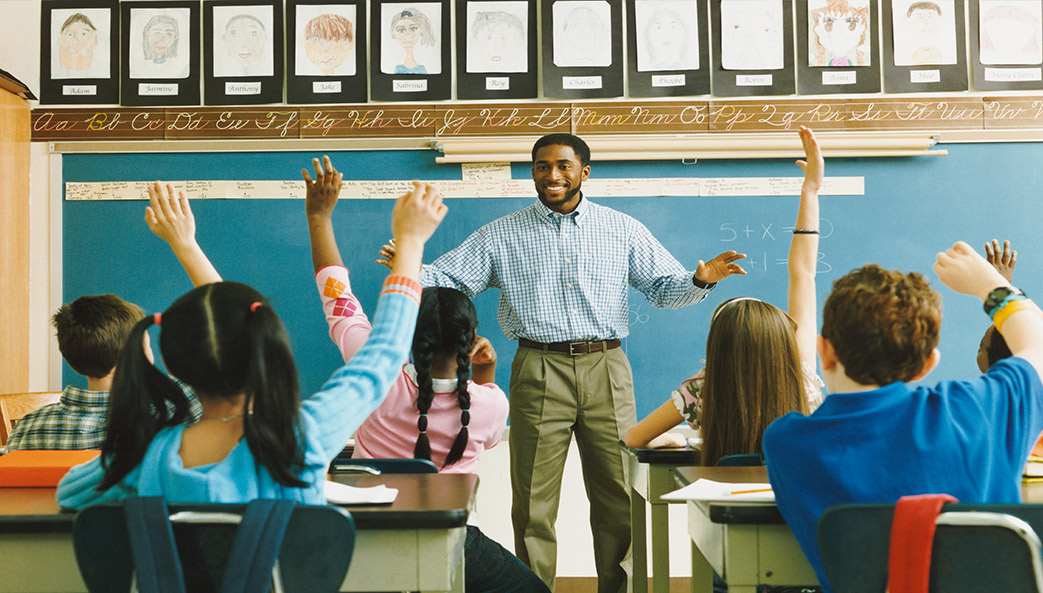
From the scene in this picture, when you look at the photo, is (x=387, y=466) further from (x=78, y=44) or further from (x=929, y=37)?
(x=929, y=37)

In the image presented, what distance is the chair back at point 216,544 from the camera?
41.8 inches

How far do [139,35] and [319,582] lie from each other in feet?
10.7

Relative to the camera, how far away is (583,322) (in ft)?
9.41

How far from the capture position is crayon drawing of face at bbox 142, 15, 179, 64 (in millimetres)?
3553

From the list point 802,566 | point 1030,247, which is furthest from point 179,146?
point 1030,247

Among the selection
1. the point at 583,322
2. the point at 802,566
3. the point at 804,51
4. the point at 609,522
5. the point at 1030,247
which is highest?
the point at 804,51

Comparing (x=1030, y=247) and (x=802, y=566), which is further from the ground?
(x=1030, y=247)

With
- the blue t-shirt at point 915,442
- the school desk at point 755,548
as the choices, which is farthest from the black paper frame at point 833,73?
the school desk at point 755,548

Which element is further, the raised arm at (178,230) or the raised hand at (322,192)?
the raised hand at (322,192)

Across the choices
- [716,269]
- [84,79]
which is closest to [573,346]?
[716,269]

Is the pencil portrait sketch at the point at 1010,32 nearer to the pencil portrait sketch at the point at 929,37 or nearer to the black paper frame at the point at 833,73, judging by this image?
the pencil portrait sketch at the point at 929,37

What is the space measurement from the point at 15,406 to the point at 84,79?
1.45 m

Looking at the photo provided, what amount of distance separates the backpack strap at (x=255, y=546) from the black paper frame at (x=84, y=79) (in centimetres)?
312

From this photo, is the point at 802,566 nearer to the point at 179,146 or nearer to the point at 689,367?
the point at 689,367
